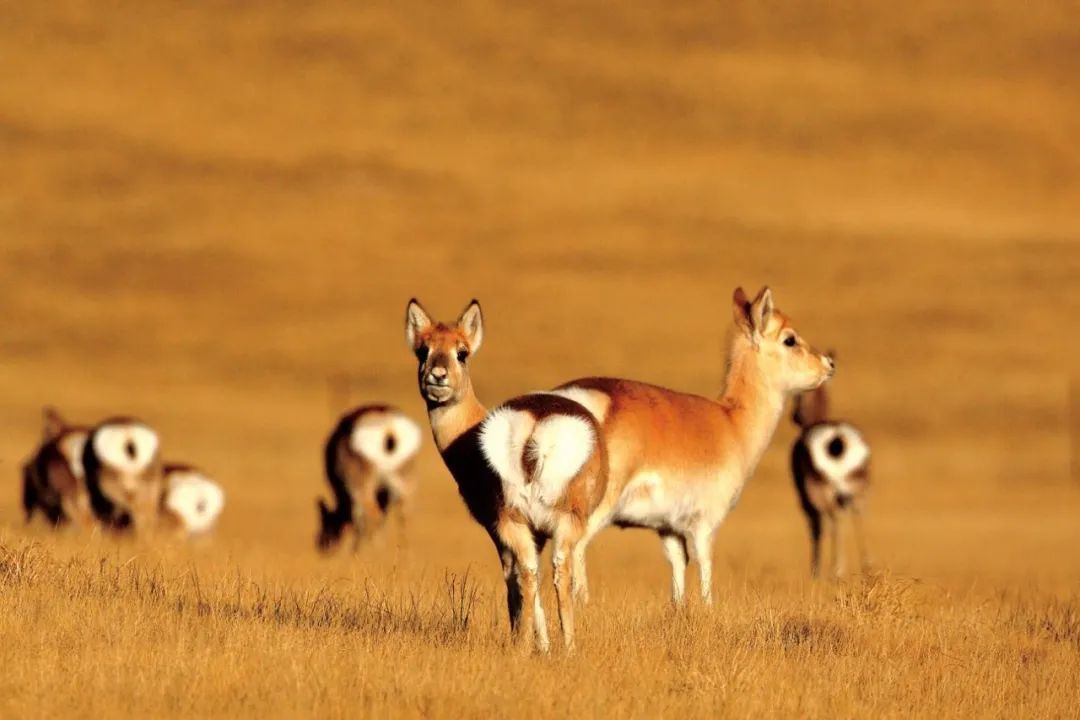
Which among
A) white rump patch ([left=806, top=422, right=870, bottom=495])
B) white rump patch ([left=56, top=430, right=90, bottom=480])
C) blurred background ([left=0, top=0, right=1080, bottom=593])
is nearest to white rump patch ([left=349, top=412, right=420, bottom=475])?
blurred background ([left=0, top=0, right=1080, bottom=593])

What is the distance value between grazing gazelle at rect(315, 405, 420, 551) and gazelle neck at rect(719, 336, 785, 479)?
372 inches

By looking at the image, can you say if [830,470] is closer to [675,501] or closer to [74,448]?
[74,448]

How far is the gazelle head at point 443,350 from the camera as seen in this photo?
33.0 ft

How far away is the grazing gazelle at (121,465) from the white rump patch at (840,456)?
717cm

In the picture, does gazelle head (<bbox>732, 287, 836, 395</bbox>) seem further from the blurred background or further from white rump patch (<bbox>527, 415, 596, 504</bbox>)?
the blurred background

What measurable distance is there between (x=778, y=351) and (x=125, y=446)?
1014 cm

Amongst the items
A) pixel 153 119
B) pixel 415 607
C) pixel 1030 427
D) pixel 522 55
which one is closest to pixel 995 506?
pixel 1030 427

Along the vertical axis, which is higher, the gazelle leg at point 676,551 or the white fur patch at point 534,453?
the white fur patch at point 534,453

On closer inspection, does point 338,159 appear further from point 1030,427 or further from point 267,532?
point 267,532

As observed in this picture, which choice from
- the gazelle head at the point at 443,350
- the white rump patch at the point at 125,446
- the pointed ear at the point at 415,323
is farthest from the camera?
the white rump patch at the point at 125,446

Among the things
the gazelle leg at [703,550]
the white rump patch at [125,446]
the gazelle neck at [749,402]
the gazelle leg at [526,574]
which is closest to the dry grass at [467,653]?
the gazelle leg at [526,574]

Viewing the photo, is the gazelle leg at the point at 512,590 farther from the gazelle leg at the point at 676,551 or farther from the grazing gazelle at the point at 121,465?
the grazing gazelle at the point at 121,465

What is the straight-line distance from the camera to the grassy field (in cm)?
955

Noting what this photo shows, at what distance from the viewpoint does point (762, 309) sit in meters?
13.2
